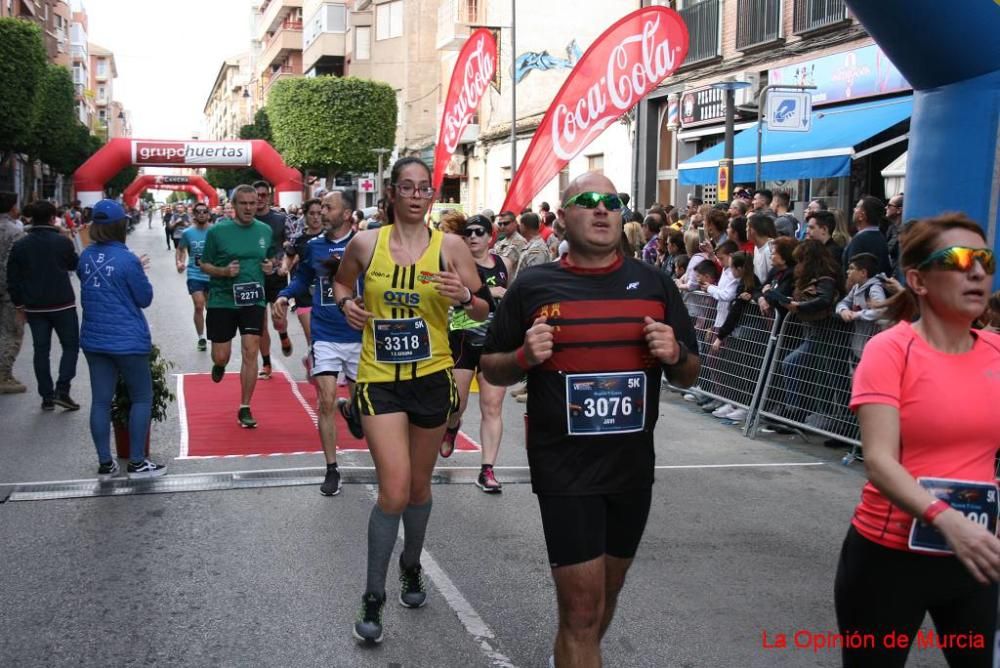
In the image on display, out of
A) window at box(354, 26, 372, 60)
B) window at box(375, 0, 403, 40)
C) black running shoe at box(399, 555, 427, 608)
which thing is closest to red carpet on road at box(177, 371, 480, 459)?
black running shoe at box(399, 555, 427, 608)

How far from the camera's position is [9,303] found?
37.3ft

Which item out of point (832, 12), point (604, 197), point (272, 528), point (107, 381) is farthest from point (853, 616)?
point (832, 12)

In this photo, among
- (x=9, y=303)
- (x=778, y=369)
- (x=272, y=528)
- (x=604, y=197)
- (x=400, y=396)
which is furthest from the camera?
(x=9, y=303)

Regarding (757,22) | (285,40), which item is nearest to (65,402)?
(757,22)

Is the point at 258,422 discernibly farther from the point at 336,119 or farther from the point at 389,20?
the point at 389,20

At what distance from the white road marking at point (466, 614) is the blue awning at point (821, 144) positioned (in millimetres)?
11515

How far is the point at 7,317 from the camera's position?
11375mm

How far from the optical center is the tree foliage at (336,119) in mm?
52688

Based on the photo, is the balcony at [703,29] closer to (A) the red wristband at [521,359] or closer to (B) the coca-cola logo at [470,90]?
(B) the coca-cola logo at [470,90]

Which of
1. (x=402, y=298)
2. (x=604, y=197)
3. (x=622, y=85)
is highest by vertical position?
(x=622, y=85)

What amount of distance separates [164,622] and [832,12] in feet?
54.5

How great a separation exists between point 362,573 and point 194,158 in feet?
100

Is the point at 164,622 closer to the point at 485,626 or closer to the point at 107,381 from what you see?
the point at 485,626

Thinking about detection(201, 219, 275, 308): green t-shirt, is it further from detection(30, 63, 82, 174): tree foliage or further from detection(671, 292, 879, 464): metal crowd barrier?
detection(30, 63, 82, 174): tree foliage
